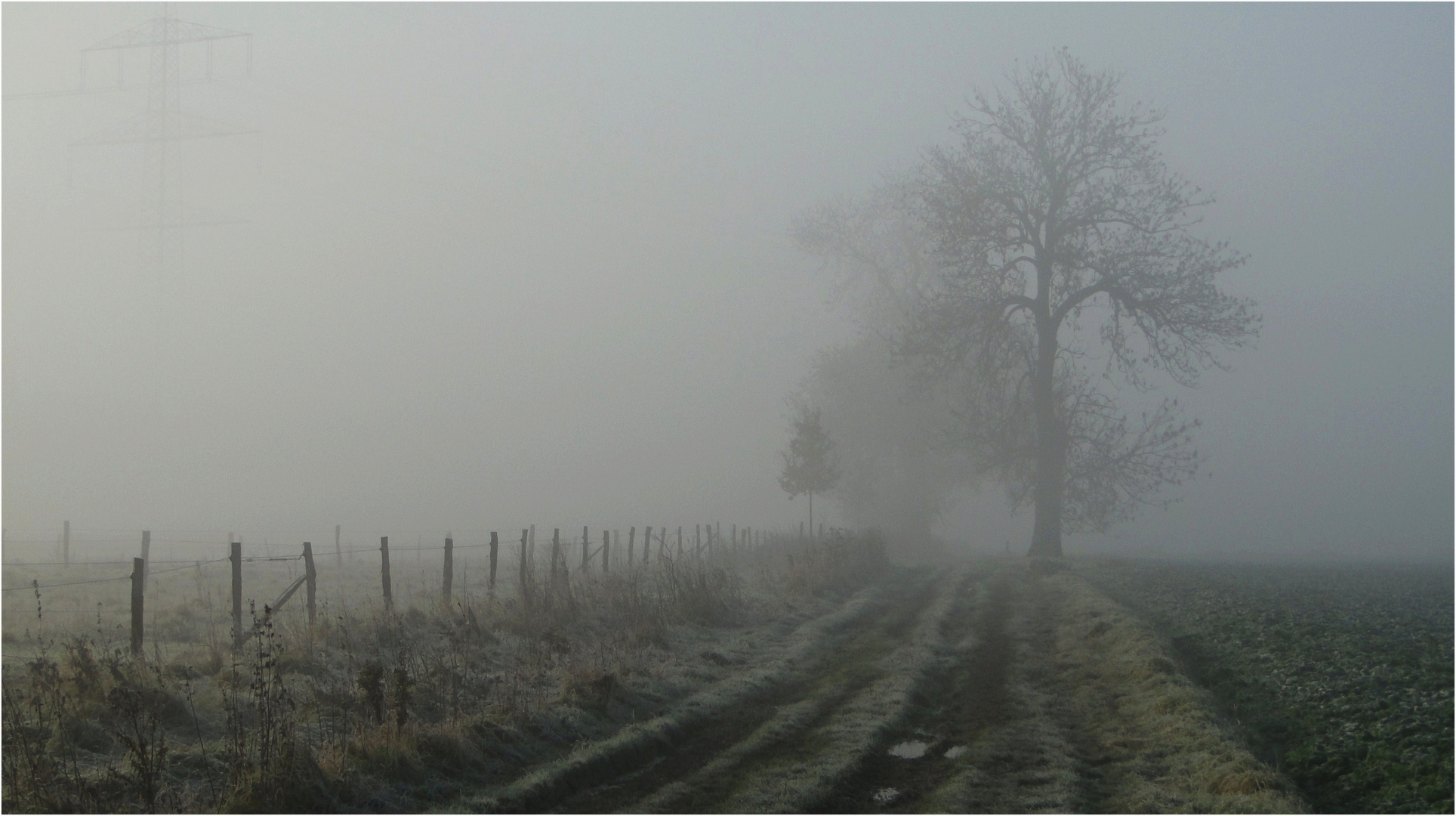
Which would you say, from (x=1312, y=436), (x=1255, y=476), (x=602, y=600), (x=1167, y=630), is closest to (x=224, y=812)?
(x=602, y=600)

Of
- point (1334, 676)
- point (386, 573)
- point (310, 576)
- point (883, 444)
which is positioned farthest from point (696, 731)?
point (883, 444)

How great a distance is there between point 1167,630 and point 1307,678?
183 inches

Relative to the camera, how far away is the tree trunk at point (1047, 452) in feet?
112

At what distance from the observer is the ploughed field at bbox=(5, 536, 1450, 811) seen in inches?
303

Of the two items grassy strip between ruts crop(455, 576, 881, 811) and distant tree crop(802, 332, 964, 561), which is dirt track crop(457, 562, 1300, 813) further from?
distant tree crop(802, 332, 964, 561)

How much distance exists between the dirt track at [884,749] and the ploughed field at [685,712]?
4cm

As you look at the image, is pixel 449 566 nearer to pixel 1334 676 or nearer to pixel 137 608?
pixel 137 608

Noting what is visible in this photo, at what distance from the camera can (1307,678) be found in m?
10.9

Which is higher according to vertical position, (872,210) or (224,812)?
(872,210)

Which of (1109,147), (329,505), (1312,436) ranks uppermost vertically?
(1109,147)

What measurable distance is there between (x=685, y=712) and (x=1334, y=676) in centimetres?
753

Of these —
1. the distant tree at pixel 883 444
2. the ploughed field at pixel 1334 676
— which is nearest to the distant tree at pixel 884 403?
the distant tree at pixel 883 444

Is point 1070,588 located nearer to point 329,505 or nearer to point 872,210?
point 872,210

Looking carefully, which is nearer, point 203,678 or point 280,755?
point 280,755
